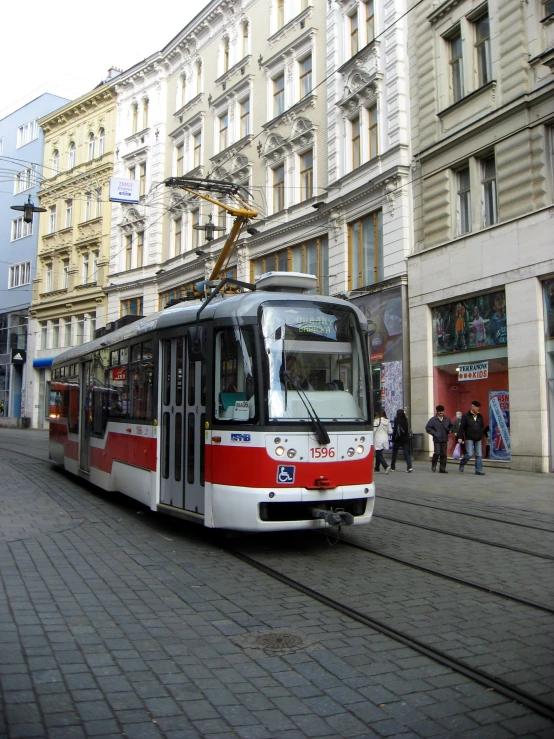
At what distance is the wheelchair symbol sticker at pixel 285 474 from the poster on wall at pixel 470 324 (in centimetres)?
1181

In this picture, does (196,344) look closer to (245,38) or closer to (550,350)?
(550,350)

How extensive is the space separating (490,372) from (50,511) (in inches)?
463

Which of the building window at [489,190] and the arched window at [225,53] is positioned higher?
the arched window at [225,53]

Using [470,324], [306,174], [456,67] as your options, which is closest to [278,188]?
[306,174]

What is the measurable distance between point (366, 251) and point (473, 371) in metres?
6.22

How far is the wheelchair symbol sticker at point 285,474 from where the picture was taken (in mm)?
7539

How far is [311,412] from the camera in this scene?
7.79m

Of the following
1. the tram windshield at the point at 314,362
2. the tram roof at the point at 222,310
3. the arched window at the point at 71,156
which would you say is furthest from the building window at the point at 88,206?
the tram windshield at the point at 314,362

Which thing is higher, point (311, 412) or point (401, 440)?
point (311, 412)

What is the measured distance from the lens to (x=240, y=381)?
7.86 metres

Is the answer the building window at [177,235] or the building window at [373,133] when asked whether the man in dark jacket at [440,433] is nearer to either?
the building window at [373,133]

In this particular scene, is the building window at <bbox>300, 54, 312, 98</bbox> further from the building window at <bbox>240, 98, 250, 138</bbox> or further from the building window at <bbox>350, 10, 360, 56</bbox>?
the building window at <bbox>240, 98, 250, 138</bbox>

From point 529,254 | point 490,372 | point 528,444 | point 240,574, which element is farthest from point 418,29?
point 240,574

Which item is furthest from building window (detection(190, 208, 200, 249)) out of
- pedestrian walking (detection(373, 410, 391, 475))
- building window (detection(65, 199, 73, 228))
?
pedestrian walking (detection(373, 410, 391, 475))
